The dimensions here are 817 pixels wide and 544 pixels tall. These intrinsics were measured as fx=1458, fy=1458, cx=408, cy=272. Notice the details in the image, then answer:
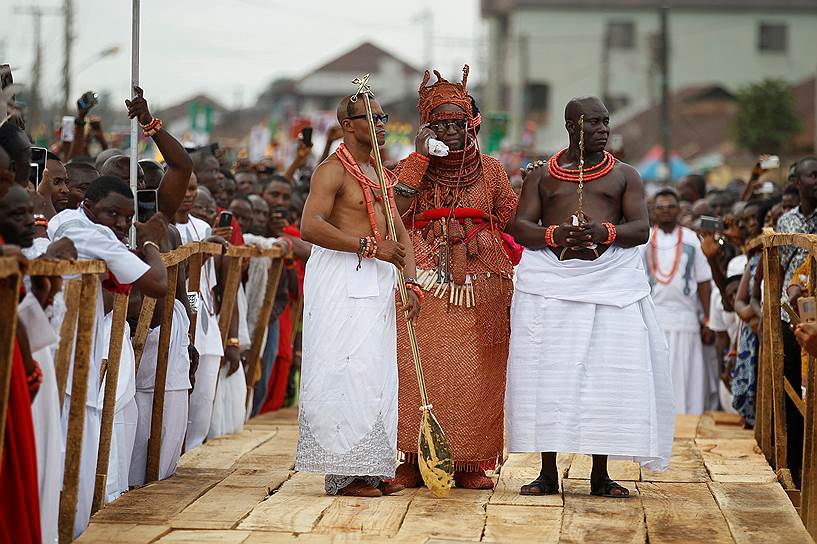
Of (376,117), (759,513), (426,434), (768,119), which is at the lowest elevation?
(759,513)

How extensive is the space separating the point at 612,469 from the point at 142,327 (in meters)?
3.02

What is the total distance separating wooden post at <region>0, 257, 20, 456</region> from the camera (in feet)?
17.9

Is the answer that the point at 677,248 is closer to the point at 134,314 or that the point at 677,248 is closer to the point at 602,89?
the point at 134,314

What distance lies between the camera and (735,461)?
9.39 m

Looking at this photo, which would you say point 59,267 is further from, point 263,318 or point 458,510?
point 263,318

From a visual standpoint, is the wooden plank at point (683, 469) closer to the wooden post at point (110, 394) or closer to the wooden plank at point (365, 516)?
the wooden plank at point (365, 516)

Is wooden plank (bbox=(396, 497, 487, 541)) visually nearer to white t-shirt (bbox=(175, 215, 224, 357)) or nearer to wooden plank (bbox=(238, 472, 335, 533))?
wooden plank (bbox=(238, 472, 335, 533))

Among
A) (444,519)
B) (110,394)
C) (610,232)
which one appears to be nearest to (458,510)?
(444,519)

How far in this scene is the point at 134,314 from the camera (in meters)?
8.26

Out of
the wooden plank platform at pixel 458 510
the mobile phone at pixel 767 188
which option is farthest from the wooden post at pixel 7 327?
the mobile phone at pixel 767 188

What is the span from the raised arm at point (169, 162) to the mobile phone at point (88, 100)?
229 centimetres

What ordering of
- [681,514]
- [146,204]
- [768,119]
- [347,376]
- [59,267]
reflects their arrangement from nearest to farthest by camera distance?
[59,267], [681,514], [347,376], [146,204], [768,119]

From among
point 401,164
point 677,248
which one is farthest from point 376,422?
point 677,248

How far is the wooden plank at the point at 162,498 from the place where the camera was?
698cm
